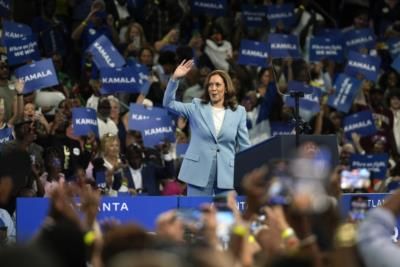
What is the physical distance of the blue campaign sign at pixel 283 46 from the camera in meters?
15.2

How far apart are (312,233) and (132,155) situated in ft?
24.2

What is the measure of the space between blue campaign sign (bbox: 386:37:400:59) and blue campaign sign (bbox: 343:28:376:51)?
37 centimetres

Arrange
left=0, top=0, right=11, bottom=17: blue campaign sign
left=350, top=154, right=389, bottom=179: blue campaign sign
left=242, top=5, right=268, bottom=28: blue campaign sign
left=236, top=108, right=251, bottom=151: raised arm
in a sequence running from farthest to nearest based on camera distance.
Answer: left=242, top=5, right=268, bottom=28: blue campaign sign < left=0, top=0, right=11, bottom=17: blue campaign sign < left=350, top=154, right=389, bottom=179: blue campaign sign < left=236, top=108, right=251, bottom=151: raised arm

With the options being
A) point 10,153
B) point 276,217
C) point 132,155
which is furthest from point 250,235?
point 132,155

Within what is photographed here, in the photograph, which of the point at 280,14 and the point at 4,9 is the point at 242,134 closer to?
the point at 4,9

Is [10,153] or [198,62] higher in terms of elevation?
[10,153]

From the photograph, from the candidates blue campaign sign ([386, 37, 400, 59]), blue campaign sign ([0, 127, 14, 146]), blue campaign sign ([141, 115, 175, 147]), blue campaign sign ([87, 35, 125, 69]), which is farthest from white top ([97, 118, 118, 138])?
blue campaign sign ([386, 37, 400, 59])

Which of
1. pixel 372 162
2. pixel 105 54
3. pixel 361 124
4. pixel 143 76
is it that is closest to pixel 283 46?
pixel 361 124

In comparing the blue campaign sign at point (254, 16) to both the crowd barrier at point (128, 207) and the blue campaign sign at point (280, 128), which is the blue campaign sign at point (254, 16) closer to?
the blue campaign sign at point (280, 128)

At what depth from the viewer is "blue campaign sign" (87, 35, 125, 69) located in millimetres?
14042

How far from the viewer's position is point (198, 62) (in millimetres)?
15258

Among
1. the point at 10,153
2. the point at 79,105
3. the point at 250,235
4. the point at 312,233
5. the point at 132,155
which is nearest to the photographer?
the point at 312,233

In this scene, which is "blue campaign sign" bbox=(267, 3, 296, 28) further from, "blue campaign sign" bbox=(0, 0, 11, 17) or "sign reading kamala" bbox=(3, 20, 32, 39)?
"sign reading kamala" bbox=(3, 20, 32, 39)

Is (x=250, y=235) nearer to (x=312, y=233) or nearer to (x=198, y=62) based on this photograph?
(x=312, y=233)
